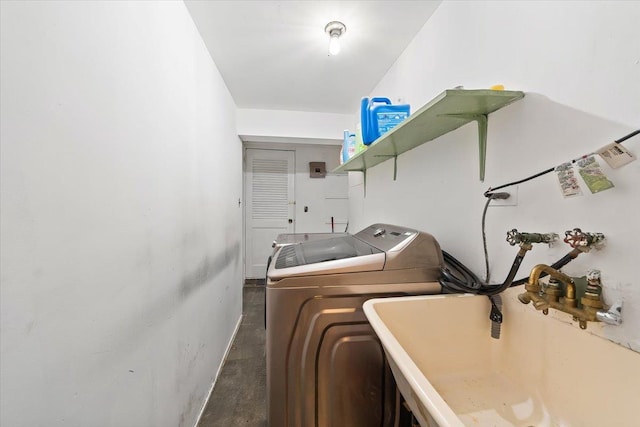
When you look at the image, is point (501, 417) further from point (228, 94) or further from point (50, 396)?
point (228, 94)

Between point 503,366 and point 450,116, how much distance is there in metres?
0.96

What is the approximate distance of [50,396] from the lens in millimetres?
595

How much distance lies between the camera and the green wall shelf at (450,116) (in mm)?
824

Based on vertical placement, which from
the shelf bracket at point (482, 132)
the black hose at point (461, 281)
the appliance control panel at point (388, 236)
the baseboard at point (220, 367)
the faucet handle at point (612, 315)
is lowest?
the baseboard at point (220, 367)

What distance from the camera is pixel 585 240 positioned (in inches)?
24.1

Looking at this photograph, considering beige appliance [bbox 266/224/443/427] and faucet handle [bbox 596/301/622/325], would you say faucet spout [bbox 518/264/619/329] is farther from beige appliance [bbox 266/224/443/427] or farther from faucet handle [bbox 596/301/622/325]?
beige appliance [bbox 266/224/443/427]

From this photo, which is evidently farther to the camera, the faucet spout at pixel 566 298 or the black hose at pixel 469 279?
the black hose at pixel 469 279

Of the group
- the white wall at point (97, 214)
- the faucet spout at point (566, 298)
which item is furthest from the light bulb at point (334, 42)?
the faucet spout at point (566, 298)

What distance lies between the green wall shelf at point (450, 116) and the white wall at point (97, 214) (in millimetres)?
1053

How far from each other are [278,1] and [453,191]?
4.46 ft

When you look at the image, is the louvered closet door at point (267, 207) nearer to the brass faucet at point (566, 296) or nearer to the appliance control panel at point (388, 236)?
the appliance control panel at point (388, 236)

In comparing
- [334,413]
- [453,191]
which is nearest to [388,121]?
[453,191]

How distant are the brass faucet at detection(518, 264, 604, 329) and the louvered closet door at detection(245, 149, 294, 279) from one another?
11.8 ft

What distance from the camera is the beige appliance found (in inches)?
39.8
